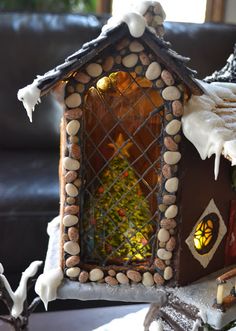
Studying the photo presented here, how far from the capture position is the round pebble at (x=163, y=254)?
2.72 feet

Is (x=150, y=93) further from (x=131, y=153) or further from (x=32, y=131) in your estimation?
(x=32, y=131)

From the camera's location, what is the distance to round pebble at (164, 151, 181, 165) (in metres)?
0.79

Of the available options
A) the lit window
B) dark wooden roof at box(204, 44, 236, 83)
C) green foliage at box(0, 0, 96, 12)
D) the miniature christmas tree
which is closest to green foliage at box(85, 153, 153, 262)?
the miniature christmas tree

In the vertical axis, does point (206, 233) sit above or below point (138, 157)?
below

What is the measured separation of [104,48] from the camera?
0.74m

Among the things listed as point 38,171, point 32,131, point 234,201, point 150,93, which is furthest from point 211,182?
point 32,131

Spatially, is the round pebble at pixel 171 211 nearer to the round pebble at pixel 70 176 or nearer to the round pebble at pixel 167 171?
the round pebble at pixel 167 171

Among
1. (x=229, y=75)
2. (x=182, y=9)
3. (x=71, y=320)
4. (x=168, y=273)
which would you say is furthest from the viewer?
(x=182, y=9)

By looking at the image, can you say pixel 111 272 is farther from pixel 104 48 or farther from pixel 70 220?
pixel 104 48

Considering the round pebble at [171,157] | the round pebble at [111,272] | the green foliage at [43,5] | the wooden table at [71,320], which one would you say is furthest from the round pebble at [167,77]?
the green foliage at [43,5]

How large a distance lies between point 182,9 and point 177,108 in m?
1.93

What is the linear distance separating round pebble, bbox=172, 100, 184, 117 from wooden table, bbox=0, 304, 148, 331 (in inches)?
24.0

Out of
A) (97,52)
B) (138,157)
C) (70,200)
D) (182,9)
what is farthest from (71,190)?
(182,9)

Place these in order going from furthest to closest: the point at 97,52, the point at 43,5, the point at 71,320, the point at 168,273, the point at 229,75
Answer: the point at 43,5, the point at 71,320, the point at 229,75, the point at 168,273, the point at 97,52
